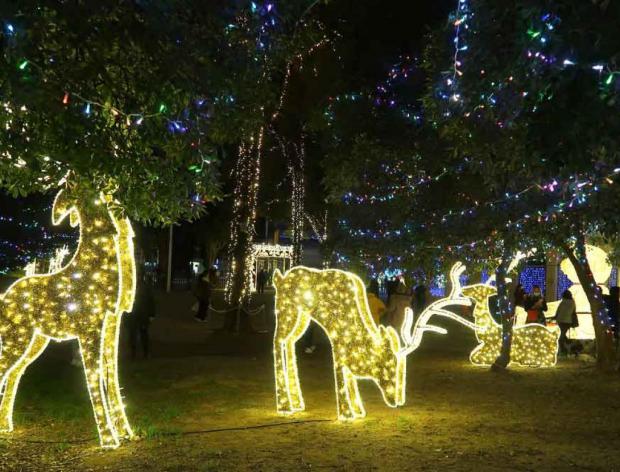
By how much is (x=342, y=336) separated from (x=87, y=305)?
300 centimetres

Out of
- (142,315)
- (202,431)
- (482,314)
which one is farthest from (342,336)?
(142,315)

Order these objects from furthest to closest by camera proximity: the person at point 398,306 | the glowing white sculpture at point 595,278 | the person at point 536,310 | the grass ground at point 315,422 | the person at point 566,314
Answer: the glowing white sculpture at point 595,278 → the person at point 536,310 → the person at point 398,306 → the person at point 566,314 → the grass ground at point 315,422

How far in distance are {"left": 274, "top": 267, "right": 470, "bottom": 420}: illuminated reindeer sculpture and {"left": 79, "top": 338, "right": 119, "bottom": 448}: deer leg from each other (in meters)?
2.35

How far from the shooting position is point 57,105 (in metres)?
6.80

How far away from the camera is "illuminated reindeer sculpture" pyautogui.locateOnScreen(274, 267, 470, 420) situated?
9.37m

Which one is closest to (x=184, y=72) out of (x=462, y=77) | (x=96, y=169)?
Result: (x=96, y=169)

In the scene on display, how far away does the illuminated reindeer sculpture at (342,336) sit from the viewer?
369 inches

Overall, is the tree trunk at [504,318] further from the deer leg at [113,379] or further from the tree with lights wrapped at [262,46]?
the deer leg at [113,379]

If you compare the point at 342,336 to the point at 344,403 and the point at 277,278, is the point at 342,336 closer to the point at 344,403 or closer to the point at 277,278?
the point at 344,403

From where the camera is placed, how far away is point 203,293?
24.2 meters

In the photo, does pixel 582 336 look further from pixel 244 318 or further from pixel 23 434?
pixel 23 434

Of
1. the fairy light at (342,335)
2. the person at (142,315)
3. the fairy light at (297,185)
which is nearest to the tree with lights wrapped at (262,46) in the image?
the fairy light at (297,185)

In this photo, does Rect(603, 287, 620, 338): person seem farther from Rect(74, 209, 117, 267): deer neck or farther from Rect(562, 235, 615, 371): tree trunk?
Rect(74, 209, 117, 267): deer neck

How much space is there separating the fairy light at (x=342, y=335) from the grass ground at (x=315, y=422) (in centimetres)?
34
